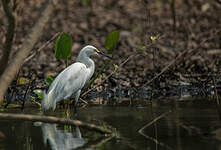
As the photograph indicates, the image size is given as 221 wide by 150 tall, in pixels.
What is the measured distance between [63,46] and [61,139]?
2.50 m

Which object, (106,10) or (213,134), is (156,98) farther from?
(106,10)

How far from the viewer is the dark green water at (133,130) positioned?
3.91 metres

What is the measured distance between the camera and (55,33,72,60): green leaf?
656 centimetres

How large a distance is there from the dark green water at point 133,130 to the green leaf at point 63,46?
91 centimetres

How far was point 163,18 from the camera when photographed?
13.1 m

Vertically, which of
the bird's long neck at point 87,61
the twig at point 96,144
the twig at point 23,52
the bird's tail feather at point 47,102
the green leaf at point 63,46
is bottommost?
the twig at point 96,144

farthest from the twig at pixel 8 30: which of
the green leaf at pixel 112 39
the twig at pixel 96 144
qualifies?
the green leaf at pixel 112 39

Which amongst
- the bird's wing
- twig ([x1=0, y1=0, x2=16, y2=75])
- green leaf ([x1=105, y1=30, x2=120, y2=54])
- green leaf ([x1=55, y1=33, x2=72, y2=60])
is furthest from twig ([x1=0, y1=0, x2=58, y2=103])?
green leaf ([x1=105, y1=30, x2=120, y2=54])

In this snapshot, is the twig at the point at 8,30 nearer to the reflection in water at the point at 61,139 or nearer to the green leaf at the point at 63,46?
the reflection in water at the point at 61,139

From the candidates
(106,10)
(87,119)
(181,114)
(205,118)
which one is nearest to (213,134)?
(205,118)

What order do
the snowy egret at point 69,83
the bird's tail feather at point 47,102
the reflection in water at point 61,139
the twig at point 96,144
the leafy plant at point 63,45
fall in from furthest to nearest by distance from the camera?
the leafy plant at point 63,45 → the snowy egret at point 69,83 → the bird's tail feather at point 47,102 → the reflection in water at point 61,139 → the twig at point 96,144

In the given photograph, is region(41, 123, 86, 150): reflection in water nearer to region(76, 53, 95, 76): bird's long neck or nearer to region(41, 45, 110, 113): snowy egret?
region(41, 45, 110, 113): snowy egret

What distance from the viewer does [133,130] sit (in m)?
4.61

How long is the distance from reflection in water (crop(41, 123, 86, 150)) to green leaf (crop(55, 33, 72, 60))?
174 cm
